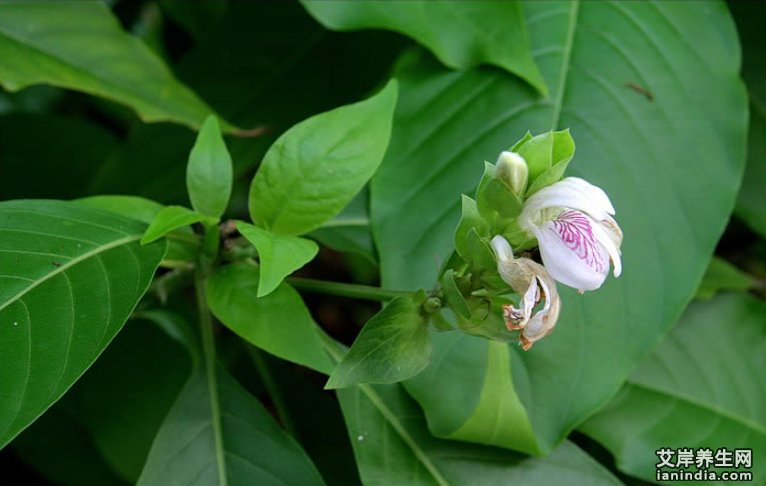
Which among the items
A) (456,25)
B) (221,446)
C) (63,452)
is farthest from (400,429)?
(63,452)

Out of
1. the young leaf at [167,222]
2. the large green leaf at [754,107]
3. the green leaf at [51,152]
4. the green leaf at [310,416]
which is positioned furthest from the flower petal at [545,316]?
the green leaf at [51,152]

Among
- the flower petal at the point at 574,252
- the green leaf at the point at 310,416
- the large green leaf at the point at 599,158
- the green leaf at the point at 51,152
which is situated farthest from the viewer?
the green leaf at the point at 51,152

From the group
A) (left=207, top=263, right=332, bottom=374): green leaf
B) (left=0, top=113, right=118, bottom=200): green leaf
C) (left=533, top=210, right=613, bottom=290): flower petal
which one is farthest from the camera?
(left=0, top=113, right=118, bottom=200): green leaf

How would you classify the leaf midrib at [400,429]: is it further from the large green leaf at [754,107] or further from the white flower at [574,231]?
the large green leaf at [754,107]

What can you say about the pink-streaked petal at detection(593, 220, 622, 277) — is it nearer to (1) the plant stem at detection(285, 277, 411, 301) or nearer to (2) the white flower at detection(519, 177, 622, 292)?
(2) the white flower at detection(519, 177, 622, 292)

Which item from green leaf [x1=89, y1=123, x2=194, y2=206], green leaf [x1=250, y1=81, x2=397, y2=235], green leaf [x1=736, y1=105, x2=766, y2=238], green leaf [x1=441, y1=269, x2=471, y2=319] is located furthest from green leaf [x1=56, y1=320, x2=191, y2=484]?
green leaf [x1=736, y1=105, x2=766, y2=238]
